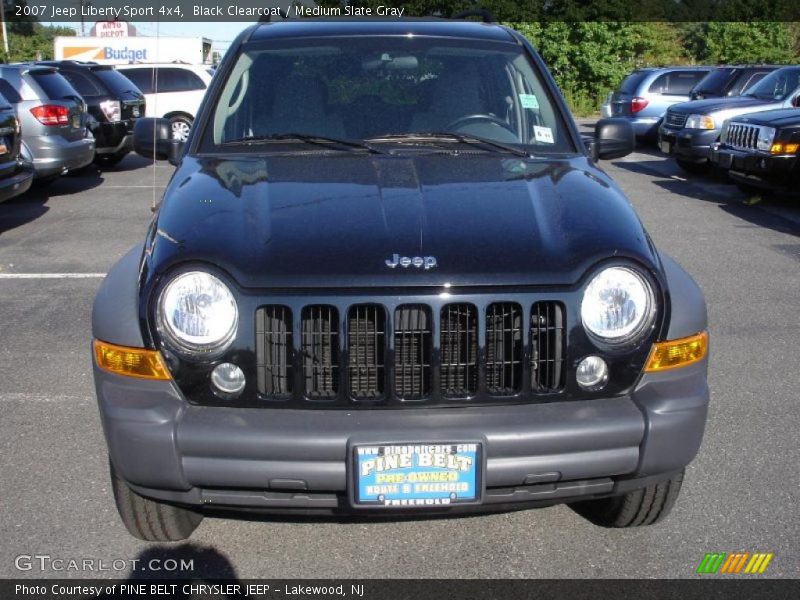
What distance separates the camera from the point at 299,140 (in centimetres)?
410

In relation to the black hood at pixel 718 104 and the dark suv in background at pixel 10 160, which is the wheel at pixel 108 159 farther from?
the black hood at pixel 718 104

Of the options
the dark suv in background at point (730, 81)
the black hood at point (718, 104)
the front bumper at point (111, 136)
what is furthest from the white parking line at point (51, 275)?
the dark suv in background at point (730, 81)

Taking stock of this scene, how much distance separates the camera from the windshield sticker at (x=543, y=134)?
4.23 metres

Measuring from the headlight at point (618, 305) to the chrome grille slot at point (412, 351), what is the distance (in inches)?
20.0

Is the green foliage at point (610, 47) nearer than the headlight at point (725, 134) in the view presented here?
No

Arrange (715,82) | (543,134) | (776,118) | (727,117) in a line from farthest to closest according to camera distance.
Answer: (715,82) → (727,117) → (776,118) → (543,134)

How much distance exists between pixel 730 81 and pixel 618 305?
15.8 metres

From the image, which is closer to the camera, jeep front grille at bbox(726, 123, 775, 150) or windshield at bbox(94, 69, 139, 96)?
jeep front grille at bbox(726, 123, 775, 150)

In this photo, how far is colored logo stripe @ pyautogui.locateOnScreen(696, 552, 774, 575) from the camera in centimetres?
329

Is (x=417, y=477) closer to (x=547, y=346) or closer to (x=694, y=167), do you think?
(x=547, y=346)

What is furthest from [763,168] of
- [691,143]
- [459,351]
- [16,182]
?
[459,351]

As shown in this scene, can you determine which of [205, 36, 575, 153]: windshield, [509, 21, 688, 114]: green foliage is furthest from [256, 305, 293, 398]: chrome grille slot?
[509, 21, 688, 114]: green foliage

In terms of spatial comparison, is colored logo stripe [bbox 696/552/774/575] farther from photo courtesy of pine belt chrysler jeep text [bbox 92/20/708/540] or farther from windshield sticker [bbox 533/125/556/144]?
windshield sticker [bbox 533/125/556/144]

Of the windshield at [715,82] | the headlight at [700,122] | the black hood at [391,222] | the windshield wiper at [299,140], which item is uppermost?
the windshield wiper at [299,140]
